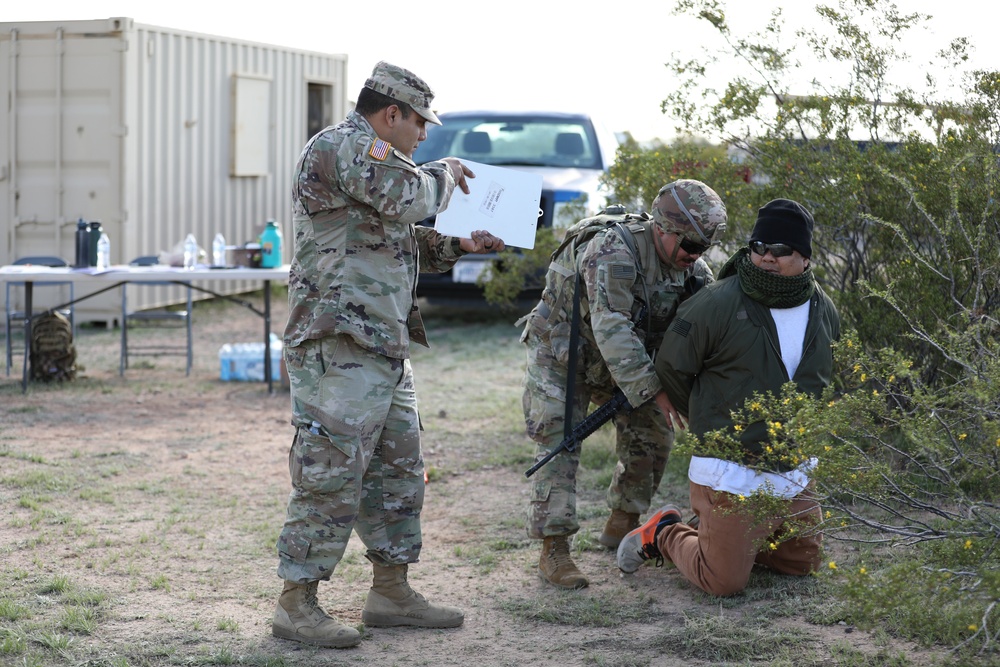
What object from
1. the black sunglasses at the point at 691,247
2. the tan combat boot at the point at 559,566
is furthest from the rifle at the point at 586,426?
the black sunglasses at the point at 691,247

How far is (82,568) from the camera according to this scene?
4.64m

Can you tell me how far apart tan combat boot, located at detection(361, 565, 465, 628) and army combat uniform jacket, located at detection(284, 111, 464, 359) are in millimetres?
861

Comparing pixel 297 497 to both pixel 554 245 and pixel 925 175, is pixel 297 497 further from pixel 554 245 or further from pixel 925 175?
pixel 554 245

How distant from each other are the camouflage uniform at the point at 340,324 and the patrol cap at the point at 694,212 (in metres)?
0.91

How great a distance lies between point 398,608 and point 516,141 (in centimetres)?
778

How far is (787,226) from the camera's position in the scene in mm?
4016

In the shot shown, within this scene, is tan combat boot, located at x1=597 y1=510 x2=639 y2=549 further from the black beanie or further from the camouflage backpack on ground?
the camouflage backpack on ground

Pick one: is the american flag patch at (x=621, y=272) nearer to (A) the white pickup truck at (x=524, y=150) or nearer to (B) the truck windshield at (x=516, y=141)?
(A) the white pickup truck at (x=524, y=150)

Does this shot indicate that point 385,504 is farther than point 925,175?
No

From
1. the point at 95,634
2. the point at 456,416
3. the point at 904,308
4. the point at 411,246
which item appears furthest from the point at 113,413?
the point at 904,308

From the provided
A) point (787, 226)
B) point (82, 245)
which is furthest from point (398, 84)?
point (82, 245)

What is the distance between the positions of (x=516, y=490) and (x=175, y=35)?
731 cm

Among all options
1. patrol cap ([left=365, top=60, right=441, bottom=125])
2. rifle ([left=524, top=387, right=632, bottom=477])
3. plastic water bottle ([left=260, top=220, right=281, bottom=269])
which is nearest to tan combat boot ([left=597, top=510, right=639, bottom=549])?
rifle ([left=524, top=387, right=632, bottom=477])

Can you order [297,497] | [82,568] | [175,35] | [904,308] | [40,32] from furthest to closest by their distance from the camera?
[175,35]
[40,32]
[904,308]
[82,568]
[297,497]
